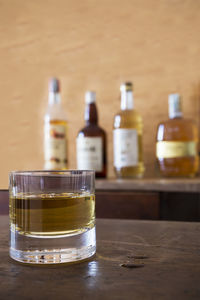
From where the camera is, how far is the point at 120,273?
22 cm

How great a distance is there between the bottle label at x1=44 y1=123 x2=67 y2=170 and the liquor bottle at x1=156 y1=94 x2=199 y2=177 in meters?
0.30

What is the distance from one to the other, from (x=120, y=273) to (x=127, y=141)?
751 mm

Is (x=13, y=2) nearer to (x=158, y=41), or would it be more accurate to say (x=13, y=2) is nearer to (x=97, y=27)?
(x=97, y=27)

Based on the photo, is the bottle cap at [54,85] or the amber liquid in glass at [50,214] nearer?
the amber liquid in glass at [50,214]

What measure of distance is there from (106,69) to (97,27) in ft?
0.54

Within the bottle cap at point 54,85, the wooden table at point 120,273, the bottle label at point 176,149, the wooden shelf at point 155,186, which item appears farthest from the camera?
the bottle cap at point 54,85

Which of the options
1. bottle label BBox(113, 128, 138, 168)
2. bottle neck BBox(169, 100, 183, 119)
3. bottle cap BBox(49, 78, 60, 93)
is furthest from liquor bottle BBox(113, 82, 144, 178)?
bottle cap BBox(49, 78, 60, 93)

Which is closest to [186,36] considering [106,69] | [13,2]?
[106,69]

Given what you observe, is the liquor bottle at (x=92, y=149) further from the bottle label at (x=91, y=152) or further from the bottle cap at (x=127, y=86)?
the bottle cap at (x=127, y=86)

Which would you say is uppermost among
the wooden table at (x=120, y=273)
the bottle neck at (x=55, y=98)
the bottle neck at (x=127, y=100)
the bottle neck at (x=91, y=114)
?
the bottle neck at (x=55, y=98)

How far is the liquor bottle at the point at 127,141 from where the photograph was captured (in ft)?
3.15

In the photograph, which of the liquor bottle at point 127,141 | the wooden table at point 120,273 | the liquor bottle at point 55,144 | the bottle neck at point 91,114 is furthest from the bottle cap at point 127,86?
the wooden table at point 120,273

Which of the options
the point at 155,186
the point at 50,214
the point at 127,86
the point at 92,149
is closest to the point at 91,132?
the point at 92,149

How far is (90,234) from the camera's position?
0.86ft
